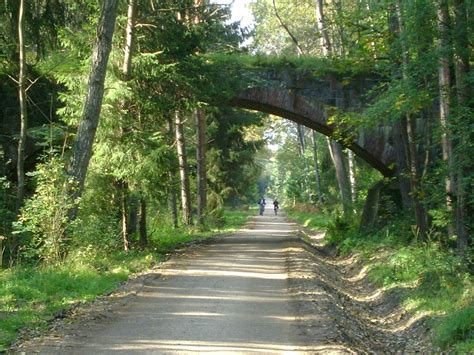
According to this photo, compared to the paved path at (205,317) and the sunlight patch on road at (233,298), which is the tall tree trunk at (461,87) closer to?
the paved path at (205,317)

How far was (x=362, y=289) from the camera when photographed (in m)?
13.5

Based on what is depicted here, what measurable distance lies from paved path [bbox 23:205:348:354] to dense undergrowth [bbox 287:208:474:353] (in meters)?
1.94

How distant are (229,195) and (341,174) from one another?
1016 cm

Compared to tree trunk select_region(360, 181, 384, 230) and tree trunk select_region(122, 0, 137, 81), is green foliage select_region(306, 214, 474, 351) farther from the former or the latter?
tree trunk select_region(122, 0, 137, 81)

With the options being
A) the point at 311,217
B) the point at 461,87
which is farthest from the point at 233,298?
the point at 311,217

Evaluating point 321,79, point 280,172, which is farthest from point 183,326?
point 280,172

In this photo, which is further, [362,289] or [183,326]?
[362,289]

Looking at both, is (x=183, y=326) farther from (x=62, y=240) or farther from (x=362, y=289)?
(x=362, y=289)

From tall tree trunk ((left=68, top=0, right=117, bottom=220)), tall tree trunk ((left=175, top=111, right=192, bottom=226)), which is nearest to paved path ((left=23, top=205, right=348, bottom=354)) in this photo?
tall tree trunk ((left=68, top=0, right=117, bottom=220))

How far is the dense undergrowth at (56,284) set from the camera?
26.7 feet

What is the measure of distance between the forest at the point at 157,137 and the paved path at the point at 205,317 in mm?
879

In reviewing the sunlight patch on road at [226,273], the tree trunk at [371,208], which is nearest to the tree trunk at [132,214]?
the sunlight patch on road at [226,273]

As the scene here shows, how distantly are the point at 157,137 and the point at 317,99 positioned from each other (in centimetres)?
660

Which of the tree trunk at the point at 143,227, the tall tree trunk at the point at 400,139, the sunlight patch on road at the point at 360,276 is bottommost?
the sunlight patch on road at the point at 360,276
